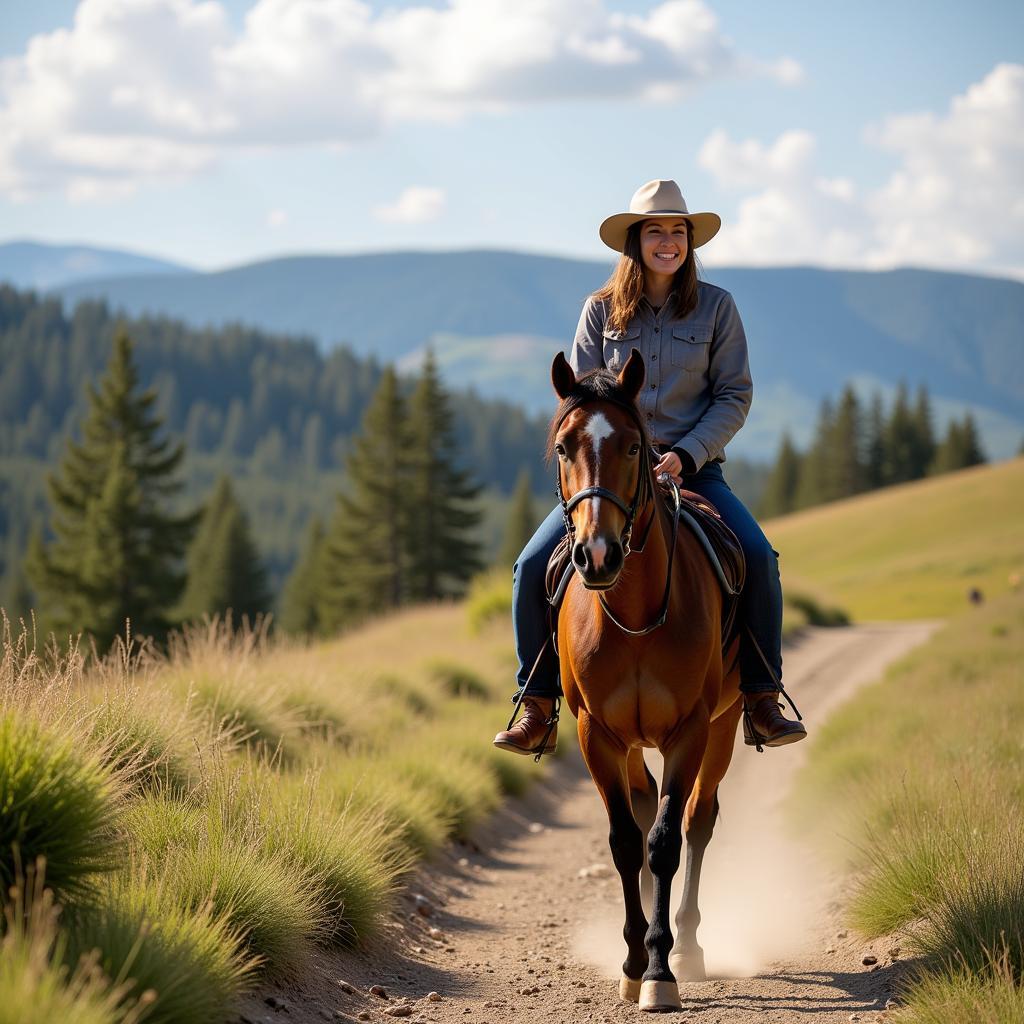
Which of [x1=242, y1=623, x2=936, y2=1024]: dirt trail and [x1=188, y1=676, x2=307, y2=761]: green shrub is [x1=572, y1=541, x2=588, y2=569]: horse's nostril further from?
[x1=188, y1=676, x2=307, y2=761]: green shrub

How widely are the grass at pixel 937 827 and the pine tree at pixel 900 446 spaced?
96.8 m

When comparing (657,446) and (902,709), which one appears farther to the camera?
(902,709)

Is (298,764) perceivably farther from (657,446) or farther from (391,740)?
(657,446)

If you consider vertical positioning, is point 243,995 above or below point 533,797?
above

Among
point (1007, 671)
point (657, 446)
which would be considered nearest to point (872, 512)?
point (1007, 671)

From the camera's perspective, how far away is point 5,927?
4500 millimetres

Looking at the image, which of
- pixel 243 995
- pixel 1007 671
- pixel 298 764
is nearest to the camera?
pixel 243 995

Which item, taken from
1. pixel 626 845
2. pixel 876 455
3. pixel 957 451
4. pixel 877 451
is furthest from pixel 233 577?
pixel 626 845

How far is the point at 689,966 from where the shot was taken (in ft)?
24.0

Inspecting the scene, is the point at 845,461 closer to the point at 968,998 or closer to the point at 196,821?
the point at 196,821

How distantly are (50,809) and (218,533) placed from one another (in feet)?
254

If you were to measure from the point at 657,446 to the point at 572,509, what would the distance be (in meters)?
1.85

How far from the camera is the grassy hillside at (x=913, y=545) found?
5541 cm

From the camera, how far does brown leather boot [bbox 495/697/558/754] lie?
292 inches
